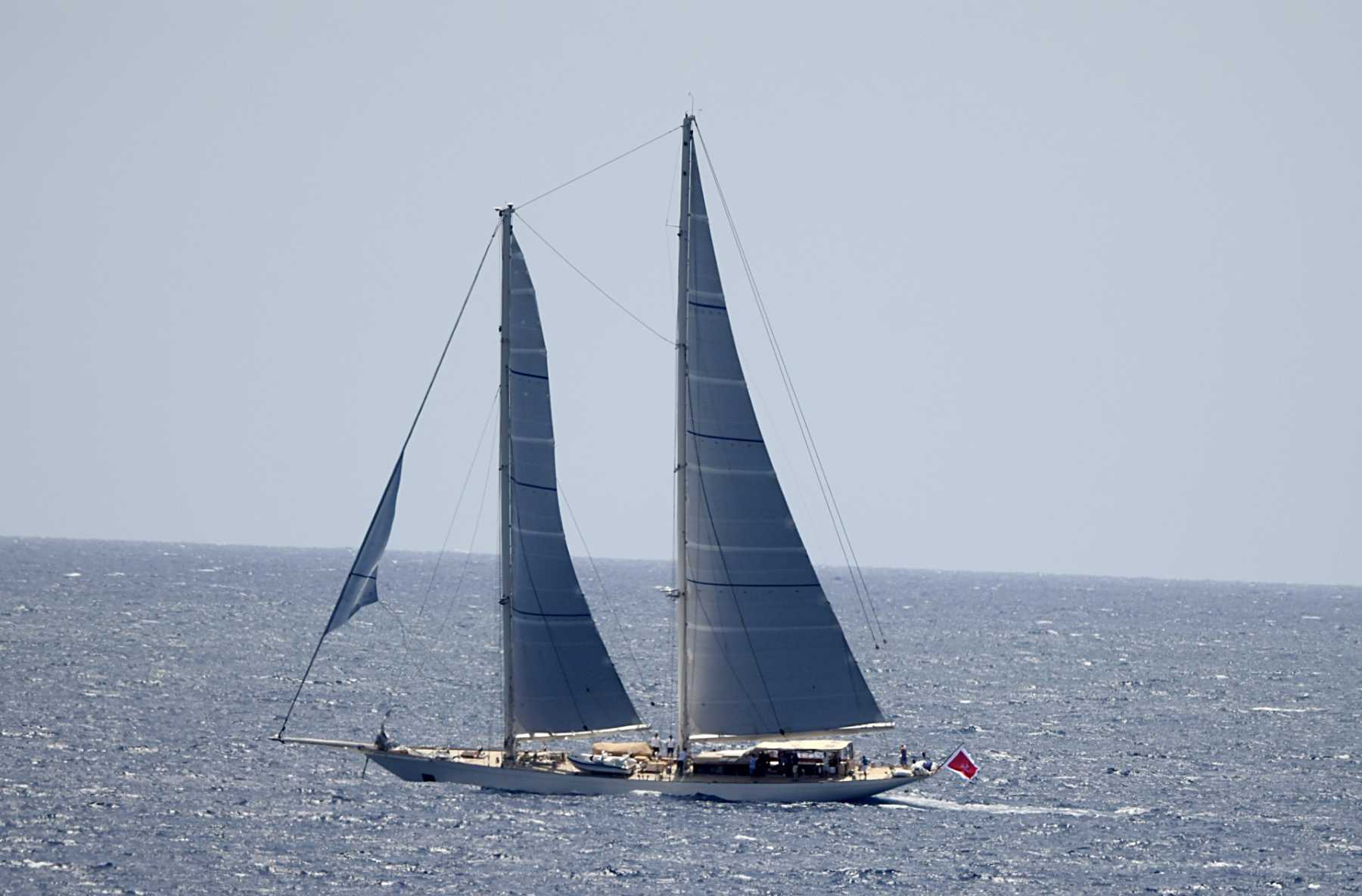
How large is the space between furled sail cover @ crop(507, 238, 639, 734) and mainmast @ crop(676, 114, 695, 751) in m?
2.29

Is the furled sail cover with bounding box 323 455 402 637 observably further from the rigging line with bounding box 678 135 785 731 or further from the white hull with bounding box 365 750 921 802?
the rigging line with bounding box 678 135 785 731

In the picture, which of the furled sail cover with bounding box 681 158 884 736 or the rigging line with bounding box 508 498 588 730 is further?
the rigging line with bounding box 508 498 588 730

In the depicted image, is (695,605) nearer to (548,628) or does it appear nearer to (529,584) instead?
(548,628)

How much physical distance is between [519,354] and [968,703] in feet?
153

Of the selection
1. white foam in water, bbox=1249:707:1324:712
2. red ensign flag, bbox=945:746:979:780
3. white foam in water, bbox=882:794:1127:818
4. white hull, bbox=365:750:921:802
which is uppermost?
white foam in water, bbox=1249:707:1324:712

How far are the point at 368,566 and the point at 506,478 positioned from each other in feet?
14.6

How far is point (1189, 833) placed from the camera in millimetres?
58531

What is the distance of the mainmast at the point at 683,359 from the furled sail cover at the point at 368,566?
24.6ft

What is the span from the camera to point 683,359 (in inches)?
2219

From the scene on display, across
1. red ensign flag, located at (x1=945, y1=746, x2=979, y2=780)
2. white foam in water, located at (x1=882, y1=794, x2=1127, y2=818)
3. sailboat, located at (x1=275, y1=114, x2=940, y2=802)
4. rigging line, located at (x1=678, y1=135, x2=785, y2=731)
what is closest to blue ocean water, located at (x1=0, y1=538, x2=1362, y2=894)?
white foam in water, located at (x1=882, y1=794, x2=1127, y2=818)

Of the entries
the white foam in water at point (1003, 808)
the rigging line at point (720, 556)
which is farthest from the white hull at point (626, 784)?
the white foam in water at point (1003, 808)

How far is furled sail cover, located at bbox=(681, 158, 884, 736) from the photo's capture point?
185 feet

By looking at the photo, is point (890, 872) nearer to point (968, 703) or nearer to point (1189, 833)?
point (1189, 833)

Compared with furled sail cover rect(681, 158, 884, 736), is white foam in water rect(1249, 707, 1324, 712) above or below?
below
